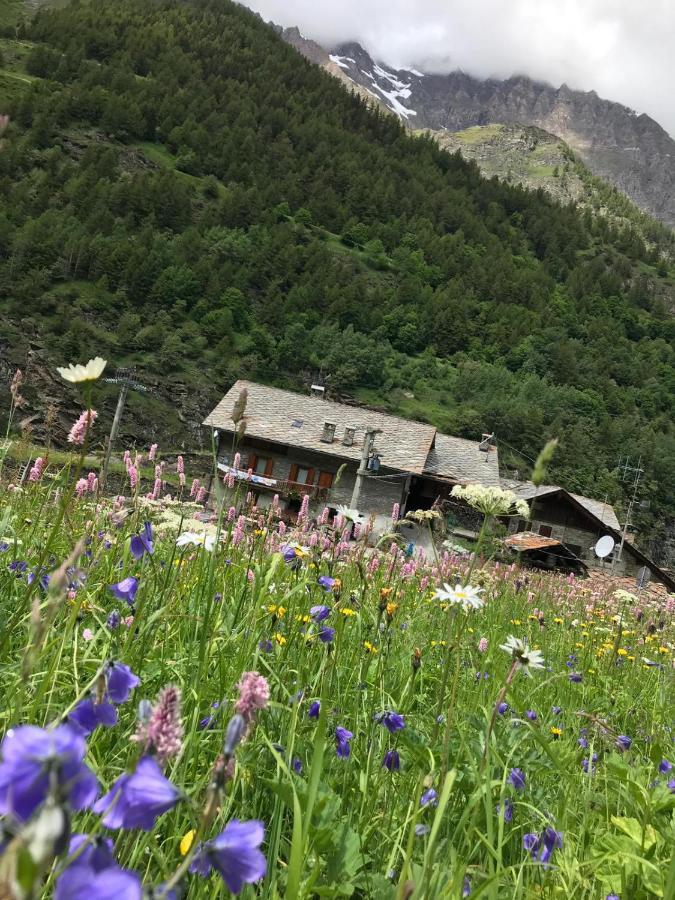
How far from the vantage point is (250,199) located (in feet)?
316

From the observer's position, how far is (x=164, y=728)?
2.17 ft

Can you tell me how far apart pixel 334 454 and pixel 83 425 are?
34912 mm

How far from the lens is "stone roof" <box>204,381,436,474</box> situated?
36406 millimetres

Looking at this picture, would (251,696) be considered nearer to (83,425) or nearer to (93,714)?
(93,714)

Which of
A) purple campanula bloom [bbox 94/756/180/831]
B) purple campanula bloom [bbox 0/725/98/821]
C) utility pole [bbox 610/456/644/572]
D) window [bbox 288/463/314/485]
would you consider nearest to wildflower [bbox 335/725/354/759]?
purple campanula bloom [bbox 94/756/180/831]

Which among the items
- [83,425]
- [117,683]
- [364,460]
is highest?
[83,425]

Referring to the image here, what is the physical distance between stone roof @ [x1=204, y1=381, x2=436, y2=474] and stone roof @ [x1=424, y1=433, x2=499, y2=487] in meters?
1.72

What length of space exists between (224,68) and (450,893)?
145817mm

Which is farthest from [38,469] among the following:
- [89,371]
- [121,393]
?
[121,393]

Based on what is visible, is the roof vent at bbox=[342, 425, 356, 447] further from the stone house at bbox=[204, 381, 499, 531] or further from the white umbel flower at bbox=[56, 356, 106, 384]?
the white umbel flower at bbox=[56, 356, 106, 384]

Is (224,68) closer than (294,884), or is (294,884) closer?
(294,884)

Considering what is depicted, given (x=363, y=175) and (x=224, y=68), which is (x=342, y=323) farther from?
(x=224, y=68)

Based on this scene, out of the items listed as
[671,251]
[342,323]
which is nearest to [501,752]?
[342,323]

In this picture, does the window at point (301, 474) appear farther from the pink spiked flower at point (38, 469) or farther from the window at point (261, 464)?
the pink spiked flower at point (38, 469)
